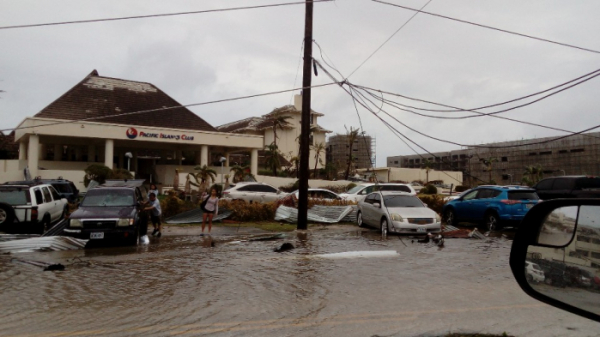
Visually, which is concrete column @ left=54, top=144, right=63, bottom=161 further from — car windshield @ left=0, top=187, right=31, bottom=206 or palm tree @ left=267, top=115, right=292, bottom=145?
car windshield @ left=0, top=187, right=31, bottom=206

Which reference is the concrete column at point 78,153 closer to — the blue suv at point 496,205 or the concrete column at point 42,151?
the concrete column at point 42,151

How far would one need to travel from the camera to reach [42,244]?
39.9ft

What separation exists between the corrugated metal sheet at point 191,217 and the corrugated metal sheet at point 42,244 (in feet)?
22.2

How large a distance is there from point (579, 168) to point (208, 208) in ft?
146

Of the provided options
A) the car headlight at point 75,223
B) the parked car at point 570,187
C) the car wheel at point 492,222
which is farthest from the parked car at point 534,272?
the parked car at point 570,187

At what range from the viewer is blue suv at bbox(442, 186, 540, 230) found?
55.5ft

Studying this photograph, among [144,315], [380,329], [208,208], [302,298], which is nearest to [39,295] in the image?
[144,315]

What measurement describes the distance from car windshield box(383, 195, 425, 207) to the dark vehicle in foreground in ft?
26.3

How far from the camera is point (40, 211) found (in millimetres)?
14891

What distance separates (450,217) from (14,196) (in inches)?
612

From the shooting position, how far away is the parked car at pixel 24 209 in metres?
Result: 13.3

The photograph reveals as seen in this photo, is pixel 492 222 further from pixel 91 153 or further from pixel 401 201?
pixel 91 153

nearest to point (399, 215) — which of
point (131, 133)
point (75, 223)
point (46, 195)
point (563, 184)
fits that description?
point (563, 184)

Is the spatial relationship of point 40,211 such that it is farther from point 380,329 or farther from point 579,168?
point 579,168
